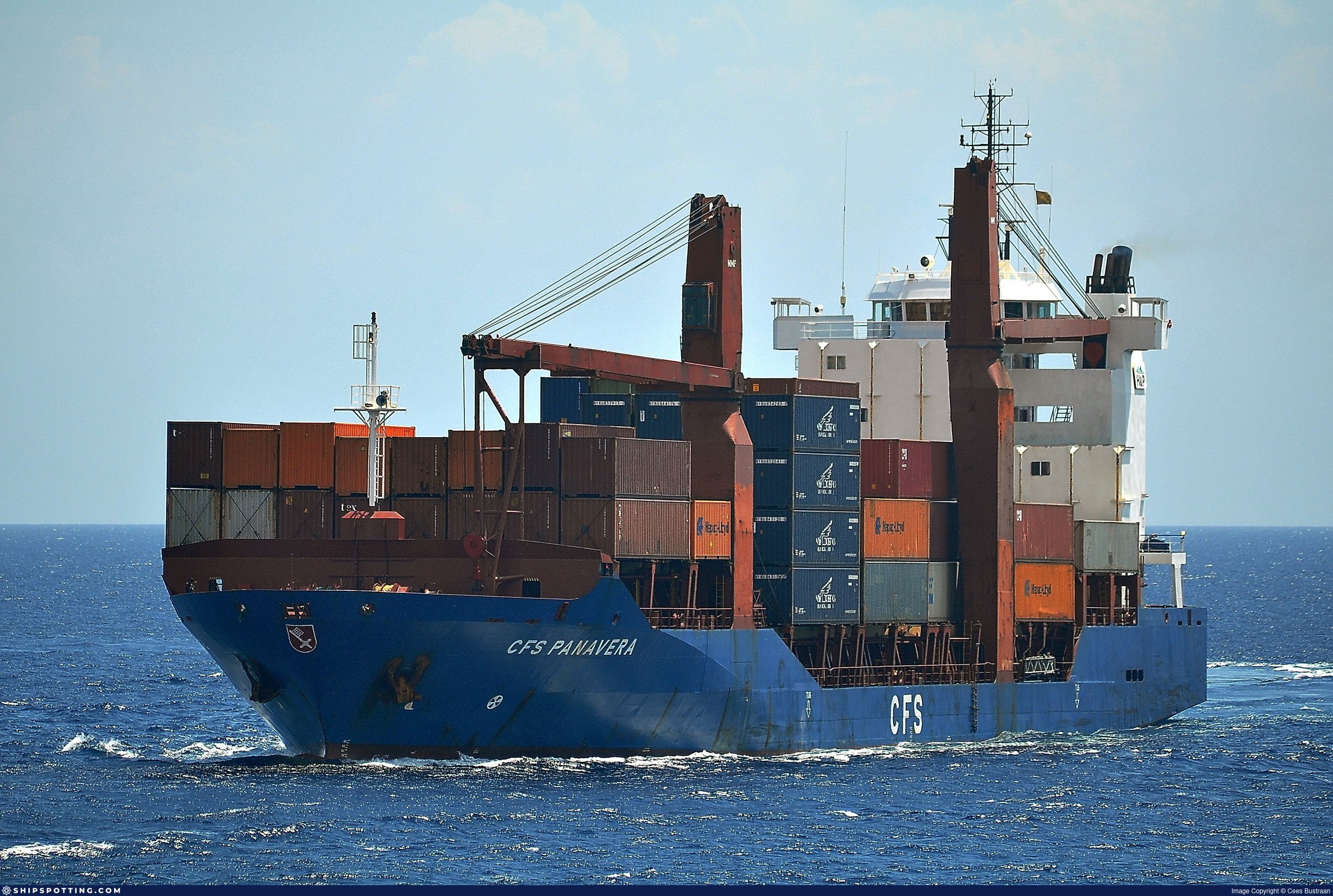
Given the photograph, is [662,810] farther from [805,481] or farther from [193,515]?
[193,515]

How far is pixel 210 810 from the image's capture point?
39094mm

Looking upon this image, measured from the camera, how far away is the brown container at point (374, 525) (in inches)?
1679

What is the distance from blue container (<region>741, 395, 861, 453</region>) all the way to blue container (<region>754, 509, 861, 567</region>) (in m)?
1.64

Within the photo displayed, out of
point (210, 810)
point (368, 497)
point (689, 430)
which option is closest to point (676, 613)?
point (689, 430)

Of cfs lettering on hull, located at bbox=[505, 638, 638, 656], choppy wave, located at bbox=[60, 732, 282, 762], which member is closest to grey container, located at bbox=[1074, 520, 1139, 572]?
cfs lettering on hull, located at bbox=[505, 638, 638, 656]

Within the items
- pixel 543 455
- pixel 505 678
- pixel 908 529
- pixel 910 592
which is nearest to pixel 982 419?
pixel 908 529

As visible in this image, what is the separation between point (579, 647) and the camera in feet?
140

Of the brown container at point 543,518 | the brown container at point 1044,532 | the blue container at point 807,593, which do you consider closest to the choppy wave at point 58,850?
the brown container at point 543,518

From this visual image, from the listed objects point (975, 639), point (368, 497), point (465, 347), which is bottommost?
point (975, 639)

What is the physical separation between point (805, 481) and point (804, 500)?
453 millimetres

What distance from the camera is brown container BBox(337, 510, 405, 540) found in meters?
42.7

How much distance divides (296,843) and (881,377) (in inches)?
994

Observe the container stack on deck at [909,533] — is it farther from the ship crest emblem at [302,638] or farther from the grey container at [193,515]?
the grey container at [193,515]
